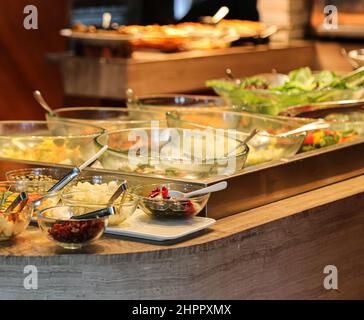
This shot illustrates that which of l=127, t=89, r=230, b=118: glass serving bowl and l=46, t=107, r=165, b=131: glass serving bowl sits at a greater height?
l=127, t=89, r=230, b=118: glass serving bowl

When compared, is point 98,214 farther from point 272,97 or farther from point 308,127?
point 272,97

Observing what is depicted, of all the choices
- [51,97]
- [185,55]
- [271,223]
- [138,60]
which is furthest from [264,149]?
[51,97]

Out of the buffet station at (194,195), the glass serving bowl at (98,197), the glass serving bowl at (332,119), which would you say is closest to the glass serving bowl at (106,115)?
the buffet station at (194,195)

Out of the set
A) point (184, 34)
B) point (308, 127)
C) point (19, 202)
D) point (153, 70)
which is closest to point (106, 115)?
point (308, 127)

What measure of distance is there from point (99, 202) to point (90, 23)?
196 inches

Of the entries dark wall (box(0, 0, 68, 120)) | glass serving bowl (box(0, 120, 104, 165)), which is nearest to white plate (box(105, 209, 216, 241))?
glass serving bowl (box(0, 120, 104, 165))

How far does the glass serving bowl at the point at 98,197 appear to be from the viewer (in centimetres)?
231

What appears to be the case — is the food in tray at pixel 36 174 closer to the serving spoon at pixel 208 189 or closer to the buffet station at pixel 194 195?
the buffet station at pixel 194 195

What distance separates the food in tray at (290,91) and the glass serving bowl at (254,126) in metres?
0.26

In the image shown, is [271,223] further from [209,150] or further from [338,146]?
[338,146]

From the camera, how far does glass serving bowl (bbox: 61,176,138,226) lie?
7.59 feet

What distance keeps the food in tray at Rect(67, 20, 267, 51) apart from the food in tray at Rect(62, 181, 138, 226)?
11.2 ft

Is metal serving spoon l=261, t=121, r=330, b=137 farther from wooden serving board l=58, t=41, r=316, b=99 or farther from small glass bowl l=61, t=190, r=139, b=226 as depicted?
wooden serving board l=58, t=41, r=316, b=99

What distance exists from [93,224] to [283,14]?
5.35 meters
